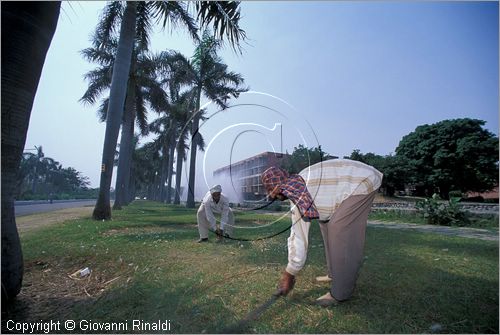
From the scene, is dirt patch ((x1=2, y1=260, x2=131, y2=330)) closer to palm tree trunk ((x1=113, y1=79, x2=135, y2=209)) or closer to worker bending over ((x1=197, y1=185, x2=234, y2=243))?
worker bending over ((x1=197, y1=185, x2=234, y2=243))

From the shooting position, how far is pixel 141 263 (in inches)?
181

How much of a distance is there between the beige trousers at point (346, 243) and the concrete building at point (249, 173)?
0.81 m

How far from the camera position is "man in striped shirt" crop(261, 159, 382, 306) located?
2887 mm

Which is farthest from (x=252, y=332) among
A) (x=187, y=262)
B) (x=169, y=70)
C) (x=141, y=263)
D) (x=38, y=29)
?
(x=169, y=70)

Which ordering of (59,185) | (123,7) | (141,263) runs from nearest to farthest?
(141,263) < (123,7) < (59,185)

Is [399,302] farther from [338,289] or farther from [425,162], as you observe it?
[425,162]

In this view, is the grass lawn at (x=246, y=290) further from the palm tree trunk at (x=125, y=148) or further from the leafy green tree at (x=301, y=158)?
the palm tree trunk at (x=125, y=148)

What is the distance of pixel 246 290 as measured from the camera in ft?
11.1

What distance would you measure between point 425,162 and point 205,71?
32.2 meters

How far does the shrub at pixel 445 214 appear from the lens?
11.2 m

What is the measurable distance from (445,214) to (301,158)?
439 inches

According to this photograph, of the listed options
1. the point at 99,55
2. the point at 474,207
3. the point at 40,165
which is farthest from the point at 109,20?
the point at 40,165

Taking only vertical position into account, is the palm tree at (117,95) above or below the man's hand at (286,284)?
above

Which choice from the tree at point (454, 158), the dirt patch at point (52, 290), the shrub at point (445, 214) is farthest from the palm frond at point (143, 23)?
the tree at point (454, 158)
